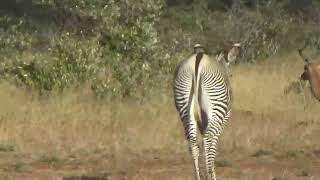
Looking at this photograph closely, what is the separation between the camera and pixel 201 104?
311 inches

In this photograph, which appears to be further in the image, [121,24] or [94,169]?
[121,24]

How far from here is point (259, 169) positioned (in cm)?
935

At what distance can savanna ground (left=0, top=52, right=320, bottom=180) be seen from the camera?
9.27 metres

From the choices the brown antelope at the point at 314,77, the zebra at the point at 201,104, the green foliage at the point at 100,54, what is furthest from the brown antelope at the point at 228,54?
the green foliage at the point at 100,54

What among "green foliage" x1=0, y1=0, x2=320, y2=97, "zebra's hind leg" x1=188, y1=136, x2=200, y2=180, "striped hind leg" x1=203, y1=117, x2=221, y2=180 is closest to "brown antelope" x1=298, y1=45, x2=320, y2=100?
"green foliage" x1=0, y1=0, x2=320, y2=97

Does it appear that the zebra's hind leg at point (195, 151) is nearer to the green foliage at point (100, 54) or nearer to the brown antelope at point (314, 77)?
the brown antelope at point (314, 77)

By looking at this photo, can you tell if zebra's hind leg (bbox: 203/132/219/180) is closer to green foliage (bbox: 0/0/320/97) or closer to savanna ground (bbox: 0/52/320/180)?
savanna ground (bbox: 0/52/320/180)

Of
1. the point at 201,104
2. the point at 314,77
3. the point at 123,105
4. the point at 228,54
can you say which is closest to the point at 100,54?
the point at 123,105

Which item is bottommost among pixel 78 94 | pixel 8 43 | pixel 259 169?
pixel 259 169

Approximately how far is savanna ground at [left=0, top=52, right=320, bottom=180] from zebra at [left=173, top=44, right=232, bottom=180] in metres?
0.85

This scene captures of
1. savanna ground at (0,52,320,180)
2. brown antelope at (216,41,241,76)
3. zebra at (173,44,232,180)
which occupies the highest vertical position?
brown antelope at (216,41,241,76)

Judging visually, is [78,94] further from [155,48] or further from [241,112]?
[241,112]

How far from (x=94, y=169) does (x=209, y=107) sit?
2.05m

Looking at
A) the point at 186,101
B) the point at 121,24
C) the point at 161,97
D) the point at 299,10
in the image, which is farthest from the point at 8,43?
the point at 299,10
